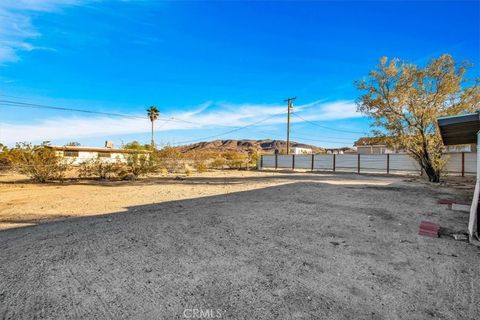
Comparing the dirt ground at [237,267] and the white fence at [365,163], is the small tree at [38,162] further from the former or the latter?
the white fence at [365,163]

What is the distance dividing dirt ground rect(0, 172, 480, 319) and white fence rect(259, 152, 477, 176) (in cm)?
1463

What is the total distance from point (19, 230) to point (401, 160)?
2307 centimetres

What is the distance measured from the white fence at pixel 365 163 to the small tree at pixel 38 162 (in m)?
19.7

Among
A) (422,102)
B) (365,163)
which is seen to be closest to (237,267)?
(422,102)

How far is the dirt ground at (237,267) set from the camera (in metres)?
2.34

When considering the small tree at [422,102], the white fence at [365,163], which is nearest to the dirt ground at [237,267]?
the small tree at [422,102]

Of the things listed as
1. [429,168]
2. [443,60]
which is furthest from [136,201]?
[443,60]

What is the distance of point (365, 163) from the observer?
74.2 feet

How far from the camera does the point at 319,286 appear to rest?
273cm

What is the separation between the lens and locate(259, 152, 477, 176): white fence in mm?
18094

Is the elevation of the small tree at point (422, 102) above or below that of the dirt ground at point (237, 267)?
above

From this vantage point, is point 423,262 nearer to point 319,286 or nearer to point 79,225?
point 319,286

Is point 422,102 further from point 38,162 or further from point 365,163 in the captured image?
point 38,162

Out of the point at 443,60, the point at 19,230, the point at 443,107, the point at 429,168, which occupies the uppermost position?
the point at 443,60
